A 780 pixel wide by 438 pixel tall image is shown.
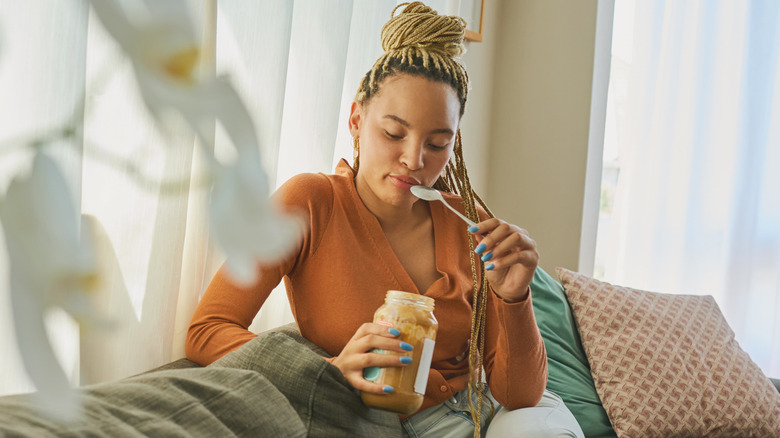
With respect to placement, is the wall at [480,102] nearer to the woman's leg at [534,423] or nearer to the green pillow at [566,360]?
the green pillow at [566,360]

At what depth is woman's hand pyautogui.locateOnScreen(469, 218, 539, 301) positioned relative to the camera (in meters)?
1.03

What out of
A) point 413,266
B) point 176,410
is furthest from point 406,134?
point 176,410

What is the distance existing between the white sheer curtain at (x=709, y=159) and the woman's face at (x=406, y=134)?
177 centimetres

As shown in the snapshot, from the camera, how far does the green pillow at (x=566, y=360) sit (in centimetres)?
164

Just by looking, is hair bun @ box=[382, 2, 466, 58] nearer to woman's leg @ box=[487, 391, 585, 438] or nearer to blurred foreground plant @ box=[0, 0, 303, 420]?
woman's leg @ box=[487, 391, 585, 438]

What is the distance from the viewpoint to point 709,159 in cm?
264

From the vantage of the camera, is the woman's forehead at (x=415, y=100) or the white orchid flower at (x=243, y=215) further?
the woman's forehead at (x=415, y=100)

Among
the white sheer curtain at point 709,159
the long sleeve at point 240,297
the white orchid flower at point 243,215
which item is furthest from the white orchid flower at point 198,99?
the white sheer curtain at point 709,159

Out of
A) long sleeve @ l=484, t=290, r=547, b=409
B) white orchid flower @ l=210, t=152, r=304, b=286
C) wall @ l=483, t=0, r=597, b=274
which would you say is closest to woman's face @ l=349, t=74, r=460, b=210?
long sleeve @ l=484, t=290, r=547, b=409

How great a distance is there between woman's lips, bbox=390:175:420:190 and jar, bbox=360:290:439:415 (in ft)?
1.17

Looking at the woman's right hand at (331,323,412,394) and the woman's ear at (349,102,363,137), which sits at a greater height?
the woman's ear at (349,102,363,137)

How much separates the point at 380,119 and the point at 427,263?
11.7 inches

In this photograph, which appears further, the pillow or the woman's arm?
the pillow

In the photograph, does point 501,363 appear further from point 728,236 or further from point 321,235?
point 728,236
